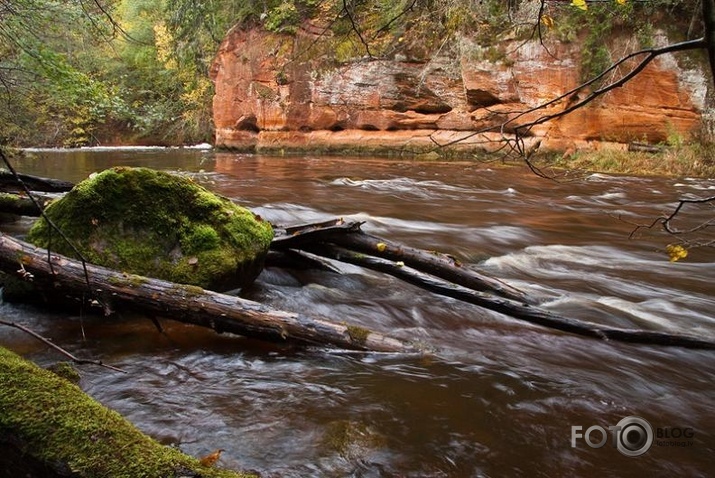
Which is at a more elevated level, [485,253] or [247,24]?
[247,24]

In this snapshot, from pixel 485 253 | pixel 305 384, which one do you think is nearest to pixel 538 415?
pixel 305 384

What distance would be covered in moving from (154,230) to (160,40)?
34.3 m

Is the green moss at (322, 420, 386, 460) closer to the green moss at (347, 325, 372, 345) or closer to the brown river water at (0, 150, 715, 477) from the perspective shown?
the brown river water at (0, 150, 715, 477)

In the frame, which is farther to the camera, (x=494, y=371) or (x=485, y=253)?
(x=485, y=253)

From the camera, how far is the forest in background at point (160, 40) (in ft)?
19.6

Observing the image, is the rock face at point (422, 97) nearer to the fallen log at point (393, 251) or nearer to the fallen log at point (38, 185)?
the fallen log at point (393, 251)

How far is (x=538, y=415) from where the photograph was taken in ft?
8.24

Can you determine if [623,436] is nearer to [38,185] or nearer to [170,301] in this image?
[170,301]

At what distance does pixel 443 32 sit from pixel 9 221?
16.2 m

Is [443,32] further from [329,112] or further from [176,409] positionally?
[176,409]

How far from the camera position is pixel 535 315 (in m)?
3.46

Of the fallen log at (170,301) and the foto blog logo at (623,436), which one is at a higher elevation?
the fallen log at (170,301)

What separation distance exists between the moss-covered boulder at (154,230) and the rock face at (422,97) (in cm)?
815

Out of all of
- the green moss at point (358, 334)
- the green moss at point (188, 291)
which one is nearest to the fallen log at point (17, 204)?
the green moss at point (188, 291)
